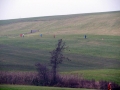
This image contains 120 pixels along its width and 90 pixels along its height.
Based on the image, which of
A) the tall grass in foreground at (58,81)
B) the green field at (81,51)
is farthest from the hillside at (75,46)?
the tall grass in foreground at (58,81)

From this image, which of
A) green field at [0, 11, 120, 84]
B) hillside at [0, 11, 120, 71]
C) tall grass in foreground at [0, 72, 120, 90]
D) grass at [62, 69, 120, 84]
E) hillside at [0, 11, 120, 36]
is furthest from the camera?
hillside at [0, 11, 120, 36]

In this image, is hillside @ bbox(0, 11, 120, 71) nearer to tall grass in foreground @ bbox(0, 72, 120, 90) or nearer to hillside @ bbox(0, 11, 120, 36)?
hillside @ bbox(0, 11, 120, 36)

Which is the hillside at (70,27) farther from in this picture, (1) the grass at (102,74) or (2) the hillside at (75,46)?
(1) the grass at (102,74)

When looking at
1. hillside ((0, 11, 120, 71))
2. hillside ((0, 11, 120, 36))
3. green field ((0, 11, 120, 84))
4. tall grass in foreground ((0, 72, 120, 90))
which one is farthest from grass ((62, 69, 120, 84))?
hillside ((0, 11, 120, 36))

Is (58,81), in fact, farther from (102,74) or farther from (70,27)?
(70,27)

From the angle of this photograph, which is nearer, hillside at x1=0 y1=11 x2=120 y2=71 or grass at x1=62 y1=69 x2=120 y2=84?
grass at x1=62 y1=69 x2=120 y2=84

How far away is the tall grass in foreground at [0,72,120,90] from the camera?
22.2 metres

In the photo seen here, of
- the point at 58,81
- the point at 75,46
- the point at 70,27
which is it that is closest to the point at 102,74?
the point at 58,81

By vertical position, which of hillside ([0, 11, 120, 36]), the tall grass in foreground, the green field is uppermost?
hillside ([0, 11, 120, 36])

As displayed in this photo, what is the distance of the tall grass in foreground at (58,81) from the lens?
72.7 feet

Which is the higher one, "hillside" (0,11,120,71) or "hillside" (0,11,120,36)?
"hillside" (0,11,120,36)

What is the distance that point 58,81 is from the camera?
23.0m

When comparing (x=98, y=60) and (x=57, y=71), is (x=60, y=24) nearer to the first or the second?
(x=98, y=60)

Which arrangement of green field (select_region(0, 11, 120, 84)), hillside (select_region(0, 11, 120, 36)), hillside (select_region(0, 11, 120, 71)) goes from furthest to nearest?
hillside (select_region(0, 11, 120, 36)) < hillside (select_region(0, 11, 120, 71)) < green field (select_region(0, 11, 120, 84))
